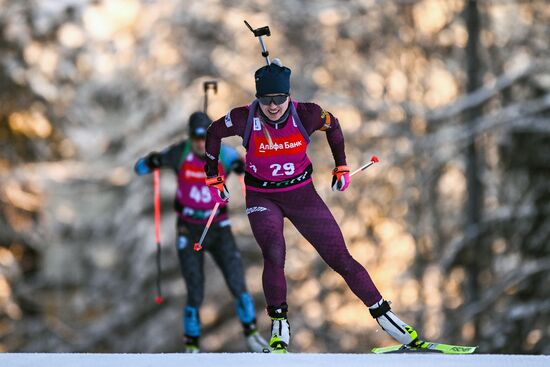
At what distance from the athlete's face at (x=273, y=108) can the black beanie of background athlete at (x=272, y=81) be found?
3 cm

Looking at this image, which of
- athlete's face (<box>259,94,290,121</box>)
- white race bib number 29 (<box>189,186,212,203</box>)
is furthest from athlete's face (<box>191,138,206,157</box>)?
athlete's face (<box>259,94,290,121</box>)

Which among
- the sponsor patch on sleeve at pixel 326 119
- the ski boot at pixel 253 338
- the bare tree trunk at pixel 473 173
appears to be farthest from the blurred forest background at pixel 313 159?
the sponsor patch on sleeve at pixel 326 119

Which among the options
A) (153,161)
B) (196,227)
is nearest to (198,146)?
(153,161)

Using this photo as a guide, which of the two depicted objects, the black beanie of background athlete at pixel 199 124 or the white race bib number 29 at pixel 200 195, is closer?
the black beanie of background athlete at pixel 199 124

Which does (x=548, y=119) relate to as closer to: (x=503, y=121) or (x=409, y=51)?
(x=503, y=121)

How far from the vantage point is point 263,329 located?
19.8 meters

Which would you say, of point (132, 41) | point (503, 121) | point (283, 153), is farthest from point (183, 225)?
point (132, 41)

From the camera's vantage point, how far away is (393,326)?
6242mm

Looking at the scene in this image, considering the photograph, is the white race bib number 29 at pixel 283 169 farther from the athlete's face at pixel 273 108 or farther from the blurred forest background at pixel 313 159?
the blurred forest background at pixel 313 159

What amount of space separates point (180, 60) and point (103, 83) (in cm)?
222
